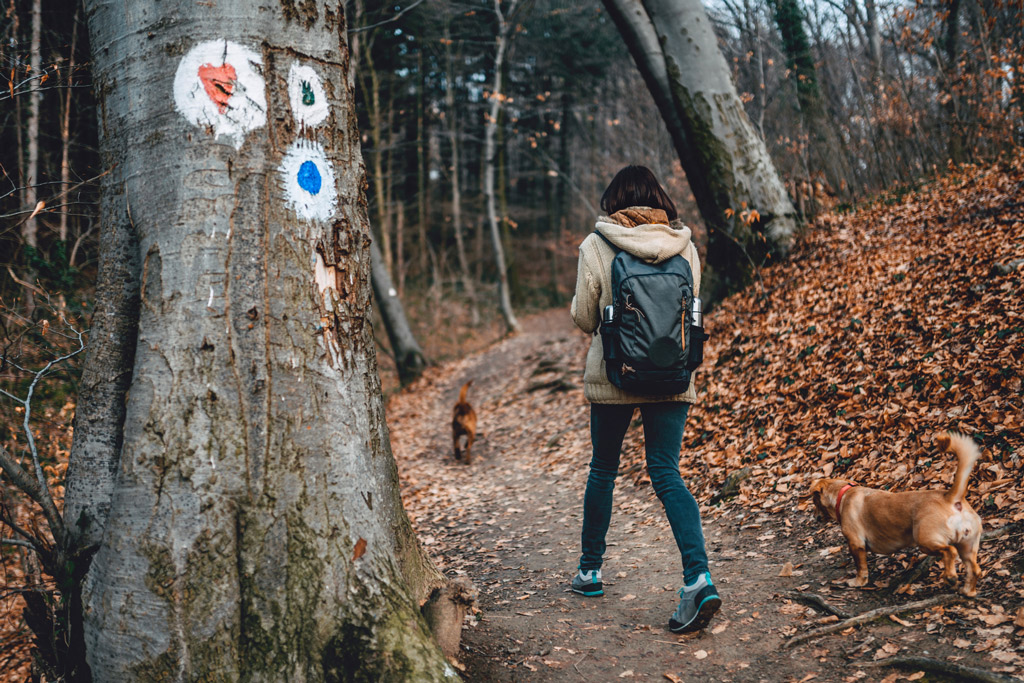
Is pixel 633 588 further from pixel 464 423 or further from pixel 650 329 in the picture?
pixel 464 423

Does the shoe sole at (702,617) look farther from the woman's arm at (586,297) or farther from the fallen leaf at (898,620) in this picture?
the woman's arm at (586,297)

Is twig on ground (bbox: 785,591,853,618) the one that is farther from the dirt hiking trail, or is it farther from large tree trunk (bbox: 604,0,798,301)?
large tree trunk (bbox: 604,0,798,301)

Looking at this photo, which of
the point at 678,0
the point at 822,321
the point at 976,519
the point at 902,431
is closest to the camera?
the point at 976,519

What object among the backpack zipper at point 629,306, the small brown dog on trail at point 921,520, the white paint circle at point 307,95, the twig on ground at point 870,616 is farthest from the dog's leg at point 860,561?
the white paint circle at point 307,95

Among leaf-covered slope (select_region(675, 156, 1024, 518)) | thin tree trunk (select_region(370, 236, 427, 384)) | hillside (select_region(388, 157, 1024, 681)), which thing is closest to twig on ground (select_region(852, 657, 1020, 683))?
hillside (select_region(388, 157, 1024, 681))

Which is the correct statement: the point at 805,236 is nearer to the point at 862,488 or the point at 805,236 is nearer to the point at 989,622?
the point at 862,488

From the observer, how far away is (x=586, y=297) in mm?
→ 3270

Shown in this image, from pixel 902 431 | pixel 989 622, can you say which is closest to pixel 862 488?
pixel 989 622

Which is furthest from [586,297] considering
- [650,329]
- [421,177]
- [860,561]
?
[421,177]

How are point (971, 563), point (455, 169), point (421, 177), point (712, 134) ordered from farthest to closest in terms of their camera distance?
1. point (421, 177)
2. point (455, 169)
3. point (712, 134)
4. point (971, 563)

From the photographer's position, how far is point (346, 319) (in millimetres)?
2475

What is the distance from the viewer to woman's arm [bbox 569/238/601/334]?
3.25 meters

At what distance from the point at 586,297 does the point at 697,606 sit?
1552 mm

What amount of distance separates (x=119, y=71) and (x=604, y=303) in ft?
7.30
